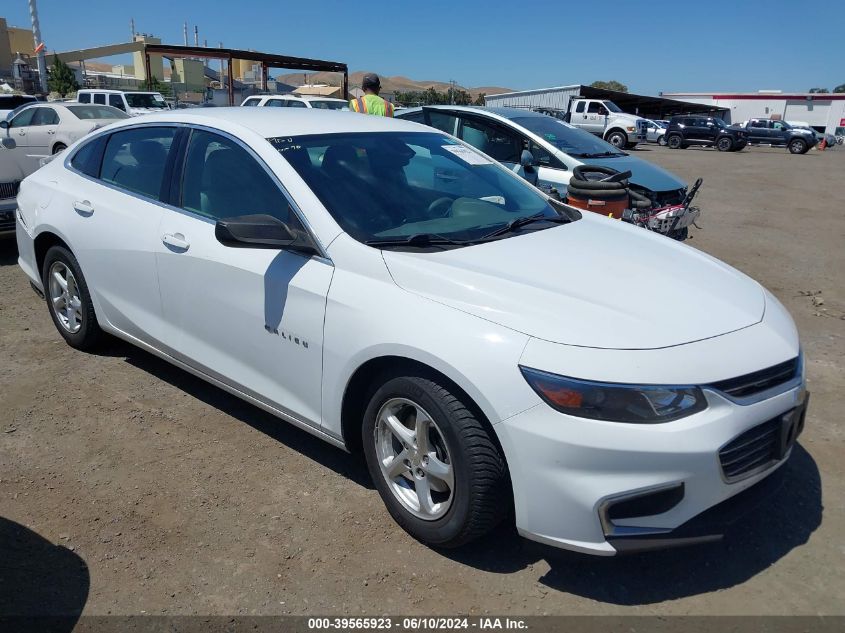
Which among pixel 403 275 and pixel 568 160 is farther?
pixel 568 160

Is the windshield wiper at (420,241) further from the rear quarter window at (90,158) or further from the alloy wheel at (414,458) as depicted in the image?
the rear quarter window at (90,158)

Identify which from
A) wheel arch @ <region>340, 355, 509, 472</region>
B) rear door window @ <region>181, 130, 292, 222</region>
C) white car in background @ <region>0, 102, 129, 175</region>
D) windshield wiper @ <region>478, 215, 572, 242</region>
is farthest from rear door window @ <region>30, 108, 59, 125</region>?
wheel arch @ <region>340, 355, 509, 472</region>

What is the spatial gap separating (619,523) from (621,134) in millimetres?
30738

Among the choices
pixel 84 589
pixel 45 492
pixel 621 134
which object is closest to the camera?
pixel 84 589

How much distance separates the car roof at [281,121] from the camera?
3430 mm

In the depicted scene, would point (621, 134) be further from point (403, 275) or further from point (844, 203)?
point (403, 275)

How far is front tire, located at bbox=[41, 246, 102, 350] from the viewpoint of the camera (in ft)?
14.0

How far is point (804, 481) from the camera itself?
328 cm

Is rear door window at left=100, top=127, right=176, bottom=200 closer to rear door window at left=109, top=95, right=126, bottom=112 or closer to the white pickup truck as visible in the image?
rear door window at left=109, top=95, right=126, bottom=112

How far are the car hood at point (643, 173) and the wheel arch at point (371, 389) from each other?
5751 mm

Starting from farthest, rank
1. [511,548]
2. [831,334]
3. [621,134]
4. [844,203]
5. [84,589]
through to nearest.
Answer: [621,134], [844,203], [831,334], [511,548], [84,589]

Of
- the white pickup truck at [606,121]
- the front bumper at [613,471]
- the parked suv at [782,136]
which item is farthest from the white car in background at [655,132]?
the front bumper at [613,471]

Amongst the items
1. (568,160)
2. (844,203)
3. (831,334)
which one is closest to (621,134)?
(844,203)

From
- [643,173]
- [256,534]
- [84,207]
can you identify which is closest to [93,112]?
[643,173]
